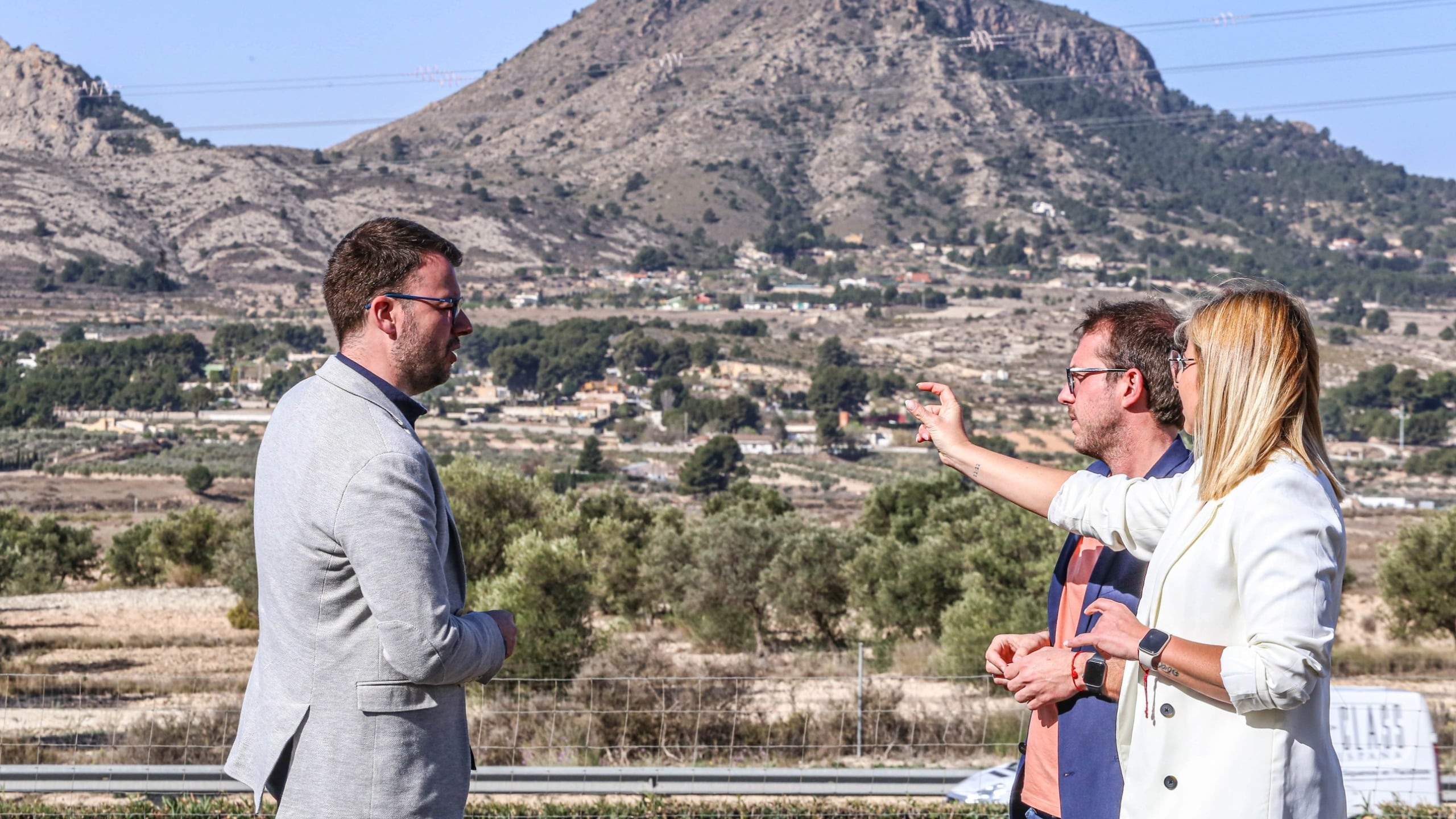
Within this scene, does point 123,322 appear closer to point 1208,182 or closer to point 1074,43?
point 1208,182

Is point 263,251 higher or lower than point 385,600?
higher

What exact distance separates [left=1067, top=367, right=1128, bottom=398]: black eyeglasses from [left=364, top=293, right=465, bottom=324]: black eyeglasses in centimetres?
108

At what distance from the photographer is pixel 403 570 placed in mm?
1832

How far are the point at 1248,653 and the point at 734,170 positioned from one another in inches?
4948

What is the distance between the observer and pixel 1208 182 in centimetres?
14325

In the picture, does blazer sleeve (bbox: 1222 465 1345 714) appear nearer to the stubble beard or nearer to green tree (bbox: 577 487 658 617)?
the stubble beard

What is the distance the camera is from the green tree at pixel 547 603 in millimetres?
11133

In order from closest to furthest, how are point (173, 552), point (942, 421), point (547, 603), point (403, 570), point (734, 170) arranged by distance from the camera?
point (403, 570)
point (942, 421)
point (547, 603)
point (173, 552)
point (734, 170)

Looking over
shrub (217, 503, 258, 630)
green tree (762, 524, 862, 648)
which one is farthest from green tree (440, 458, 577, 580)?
green tree (762, 524, 862, 648)

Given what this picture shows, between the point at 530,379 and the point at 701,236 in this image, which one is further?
the point at 701,236

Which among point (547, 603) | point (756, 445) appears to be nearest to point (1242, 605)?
point (547, 603)

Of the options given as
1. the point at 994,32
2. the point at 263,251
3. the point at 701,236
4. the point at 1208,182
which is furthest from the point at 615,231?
the point at 994,32

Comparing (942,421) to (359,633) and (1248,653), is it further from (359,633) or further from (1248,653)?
(359,633)

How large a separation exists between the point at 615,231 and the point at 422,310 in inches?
4436
